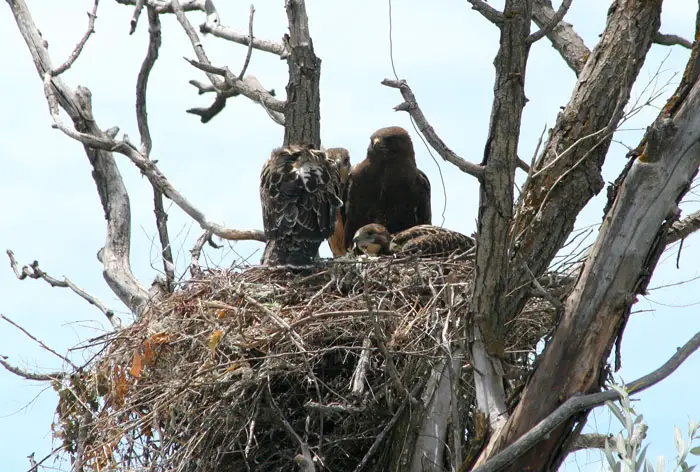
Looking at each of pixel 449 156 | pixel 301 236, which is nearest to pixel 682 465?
pixel 449 156

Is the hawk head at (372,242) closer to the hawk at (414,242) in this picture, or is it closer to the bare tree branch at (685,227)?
the hawk at (414,242)

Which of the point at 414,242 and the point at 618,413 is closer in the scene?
the point at 618,413

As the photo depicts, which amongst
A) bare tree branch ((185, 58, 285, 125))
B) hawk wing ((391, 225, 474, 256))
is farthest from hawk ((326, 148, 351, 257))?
hawk wing ((391, 225, 474, 256))

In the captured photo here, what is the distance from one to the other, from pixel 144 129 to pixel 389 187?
2297 mm

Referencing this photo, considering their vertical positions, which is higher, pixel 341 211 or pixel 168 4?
pixel 168 4

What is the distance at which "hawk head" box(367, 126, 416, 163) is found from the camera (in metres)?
8.67

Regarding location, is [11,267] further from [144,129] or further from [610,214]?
[610,214]

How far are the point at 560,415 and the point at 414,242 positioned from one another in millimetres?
2861

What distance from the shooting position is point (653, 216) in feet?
14.9

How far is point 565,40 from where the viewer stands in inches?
318

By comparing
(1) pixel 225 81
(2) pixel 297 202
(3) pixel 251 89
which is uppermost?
(1) pixel 225 81

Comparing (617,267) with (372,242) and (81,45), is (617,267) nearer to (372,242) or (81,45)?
(372,242)

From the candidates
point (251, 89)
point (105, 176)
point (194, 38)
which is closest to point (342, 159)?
point (251, 89)

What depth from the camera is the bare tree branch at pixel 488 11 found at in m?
4.44
